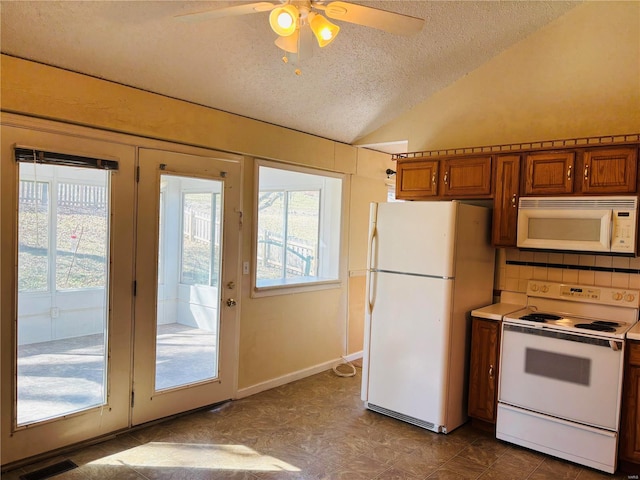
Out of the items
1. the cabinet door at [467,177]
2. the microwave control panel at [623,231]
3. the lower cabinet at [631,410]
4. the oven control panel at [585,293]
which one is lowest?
the lower cabinet at [631,410]

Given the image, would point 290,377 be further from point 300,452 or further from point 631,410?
point 631,410

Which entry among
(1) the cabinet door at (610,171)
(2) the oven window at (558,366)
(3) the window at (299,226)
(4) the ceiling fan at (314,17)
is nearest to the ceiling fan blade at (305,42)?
(4) the ceiling fan at (314,17)

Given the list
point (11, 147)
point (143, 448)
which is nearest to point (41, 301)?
point (11, 147)

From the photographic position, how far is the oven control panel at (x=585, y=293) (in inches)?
125

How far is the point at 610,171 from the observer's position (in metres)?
3.03

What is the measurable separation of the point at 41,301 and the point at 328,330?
2702 mm

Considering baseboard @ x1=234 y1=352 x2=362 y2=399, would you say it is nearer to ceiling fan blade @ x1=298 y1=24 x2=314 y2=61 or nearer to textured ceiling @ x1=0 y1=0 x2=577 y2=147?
textured ceiling @ x1=0 y1=0 x2=577 y2=147

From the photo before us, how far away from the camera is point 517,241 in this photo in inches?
132

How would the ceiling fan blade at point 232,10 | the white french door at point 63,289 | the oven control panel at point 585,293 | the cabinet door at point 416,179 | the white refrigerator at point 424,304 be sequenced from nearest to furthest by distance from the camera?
the ceiling fan blade at point 232,10, the white french door at point 63,289, the oven control panel at point 585,293, the white refrigerator at point 424,304, the cabinet door at point 416,179

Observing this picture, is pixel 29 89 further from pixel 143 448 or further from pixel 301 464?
pixel 301 464

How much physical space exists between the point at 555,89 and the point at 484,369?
221 centimetres

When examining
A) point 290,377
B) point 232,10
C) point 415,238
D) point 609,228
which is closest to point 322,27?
point 232,10

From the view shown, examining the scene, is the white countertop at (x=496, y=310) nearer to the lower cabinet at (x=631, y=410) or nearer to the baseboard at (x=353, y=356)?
the lower cabinet at (x=631, y=410)

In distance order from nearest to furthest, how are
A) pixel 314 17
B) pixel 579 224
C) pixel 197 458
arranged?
pixel 314 17 → pixel 197 458 → pixel 579 224
